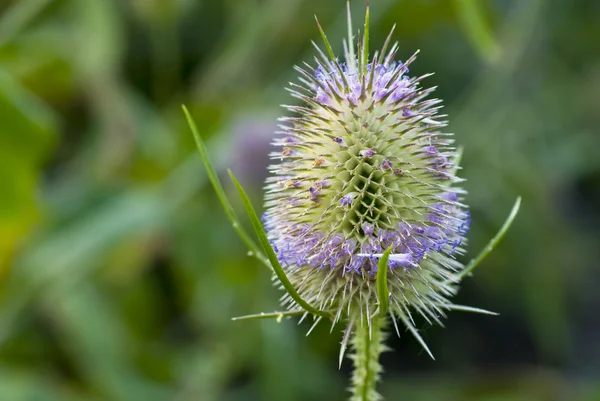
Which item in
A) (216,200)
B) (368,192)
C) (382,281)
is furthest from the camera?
(216,200)

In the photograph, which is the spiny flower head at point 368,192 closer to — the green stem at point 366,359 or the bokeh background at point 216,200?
the green stem at point 366,359

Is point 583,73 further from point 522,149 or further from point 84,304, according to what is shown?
point 84,304

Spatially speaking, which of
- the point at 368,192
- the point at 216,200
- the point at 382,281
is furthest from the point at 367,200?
the point at 216,200

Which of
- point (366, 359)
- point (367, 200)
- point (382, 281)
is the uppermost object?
point (367, 200)

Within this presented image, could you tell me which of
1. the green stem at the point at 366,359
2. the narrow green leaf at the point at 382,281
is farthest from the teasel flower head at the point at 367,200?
the narrow green leaf at the point at 382,281

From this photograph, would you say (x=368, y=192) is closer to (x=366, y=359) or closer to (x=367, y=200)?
(x=367, y=200)

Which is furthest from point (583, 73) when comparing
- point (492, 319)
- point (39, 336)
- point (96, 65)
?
point (39, 336)
